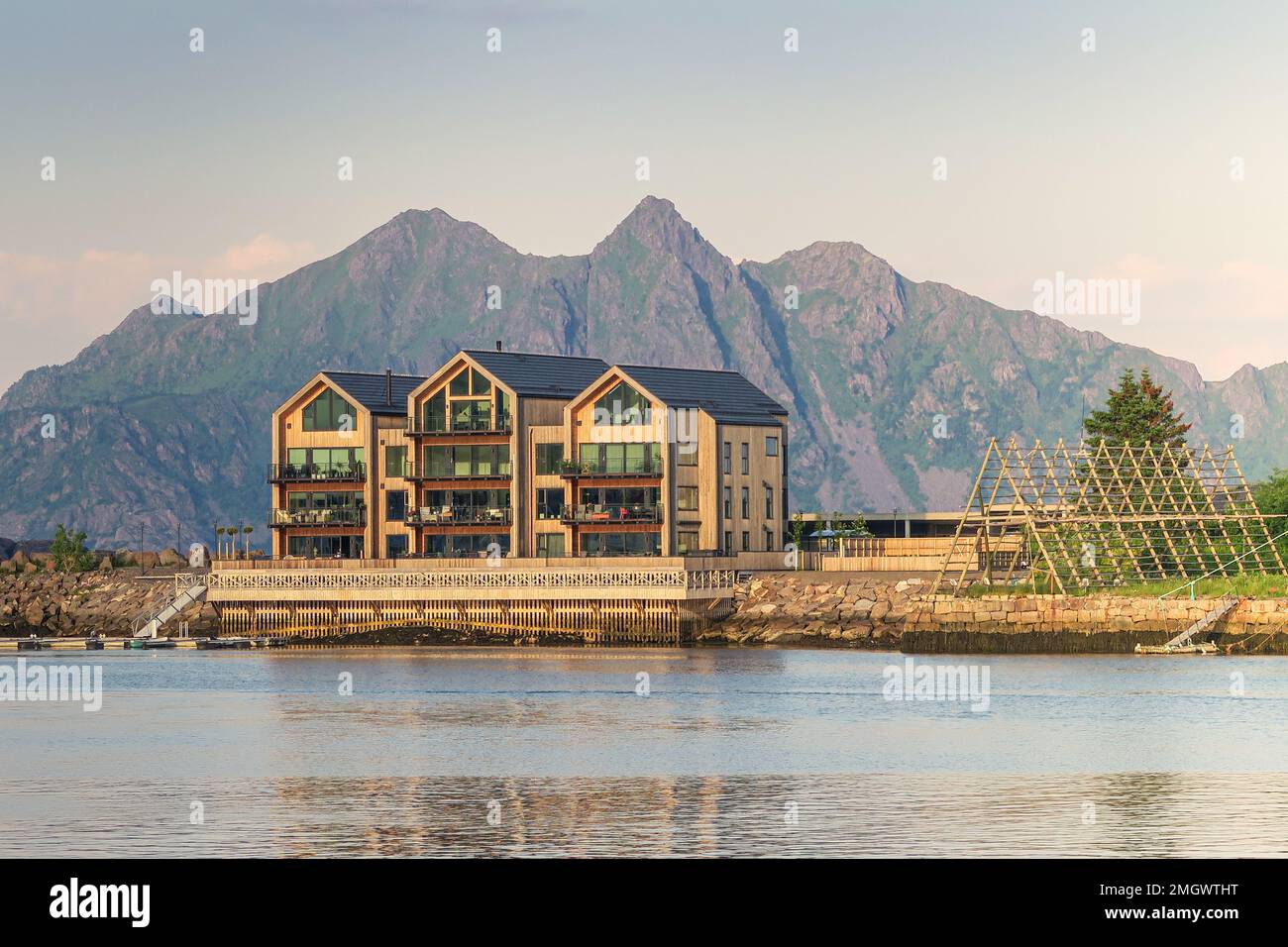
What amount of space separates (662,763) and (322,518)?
72.0 metres

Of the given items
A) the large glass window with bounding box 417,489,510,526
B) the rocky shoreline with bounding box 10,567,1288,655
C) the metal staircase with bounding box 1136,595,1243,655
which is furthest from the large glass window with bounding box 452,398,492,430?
the metal staircase with bounding box 1136,595,1243,655

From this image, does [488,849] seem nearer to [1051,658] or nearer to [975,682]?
[975,682]

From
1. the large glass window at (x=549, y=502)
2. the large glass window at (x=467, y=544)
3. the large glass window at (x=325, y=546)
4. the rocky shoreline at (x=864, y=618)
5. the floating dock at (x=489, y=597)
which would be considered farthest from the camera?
the large glass window at (x=325, y=546)

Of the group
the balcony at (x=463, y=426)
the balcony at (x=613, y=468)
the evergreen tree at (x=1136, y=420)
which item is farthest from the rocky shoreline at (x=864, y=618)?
the evergreen tree at (x=1136, y=420)

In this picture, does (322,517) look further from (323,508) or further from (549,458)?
(549,458)

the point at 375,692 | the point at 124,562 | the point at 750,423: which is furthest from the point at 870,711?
the point at 124,562

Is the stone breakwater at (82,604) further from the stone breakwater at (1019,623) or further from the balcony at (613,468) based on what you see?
the stone breakwater at (1019,623)

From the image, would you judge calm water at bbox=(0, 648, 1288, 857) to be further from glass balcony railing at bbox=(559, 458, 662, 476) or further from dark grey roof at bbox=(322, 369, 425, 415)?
dark grey roof at bbox=(322, 369, 425, 415)

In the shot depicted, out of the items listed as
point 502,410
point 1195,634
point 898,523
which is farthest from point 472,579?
point 898,523

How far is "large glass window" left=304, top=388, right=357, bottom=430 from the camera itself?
125750 mm

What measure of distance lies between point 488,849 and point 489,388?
82784mm

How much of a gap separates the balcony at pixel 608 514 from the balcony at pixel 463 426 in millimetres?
6332

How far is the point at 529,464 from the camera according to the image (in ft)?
392

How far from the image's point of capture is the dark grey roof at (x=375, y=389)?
124812 mm
